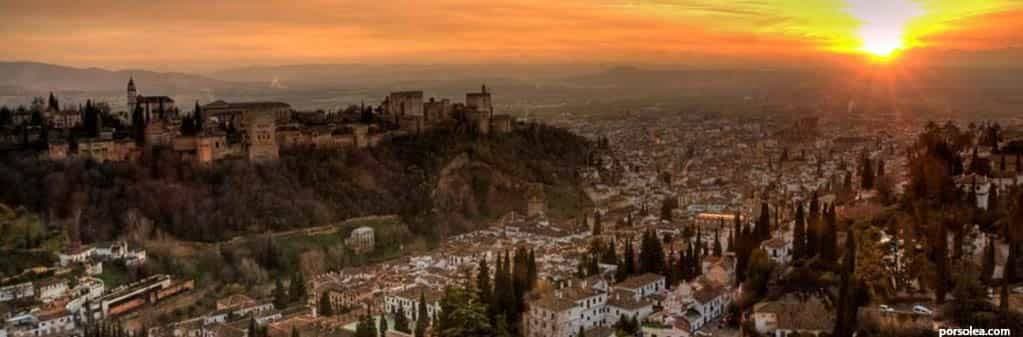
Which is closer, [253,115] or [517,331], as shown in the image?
[517,331]

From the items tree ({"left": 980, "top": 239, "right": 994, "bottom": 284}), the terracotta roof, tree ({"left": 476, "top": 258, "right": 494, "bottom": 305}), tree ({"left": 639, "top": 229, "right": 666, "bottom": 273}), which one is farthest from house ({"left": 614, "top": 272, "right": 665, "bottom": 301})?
tree ({"left": 980, "top": 239, "right": 994, "bottom": 284})

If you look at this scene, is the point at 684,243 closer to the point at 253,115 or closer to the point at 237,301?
the point at 237,301

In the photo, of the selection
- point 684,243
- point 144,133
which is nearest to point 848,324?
point 684,243

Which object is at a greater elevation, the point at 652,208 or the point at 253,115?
the point at 253,115

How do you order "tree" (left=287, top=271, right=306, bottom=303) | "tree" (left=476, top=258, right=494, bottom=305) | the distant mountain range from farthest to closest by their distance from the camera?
the distant mountain range
"tree" (left=287, top=271, right=306, bottom=303)
"tree" (left=476, top=258, right=494, bottom=305)

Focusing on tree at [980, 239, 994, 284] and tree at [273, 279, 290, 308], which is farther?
tree at [273, 279, 290, 308]

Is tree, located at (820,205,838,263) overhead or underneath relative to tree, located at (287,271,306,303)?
overhead

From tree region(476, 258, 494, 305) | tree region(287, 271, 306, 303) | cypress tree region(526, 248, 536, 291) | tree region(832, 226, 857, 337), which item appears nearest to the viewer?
tree region(832, 226, 857, 337)

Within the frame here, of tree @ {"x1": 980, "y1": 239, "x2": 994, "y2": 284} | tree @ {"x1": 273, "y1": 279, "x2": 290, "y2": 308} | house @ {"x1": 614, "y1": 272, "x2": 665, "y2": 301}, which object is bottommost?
tree @ {"x1": 273, "y1": 279, "x2": 290, "y2": 308}

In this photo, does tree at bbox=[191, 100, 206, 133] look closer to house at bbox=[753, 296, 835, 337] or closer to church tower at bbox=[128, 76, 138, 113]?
church tower at bbox=[128, 76, 138, 113]

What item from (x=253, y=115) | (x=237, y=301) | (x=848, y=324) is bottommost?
(x=237, y=301)
